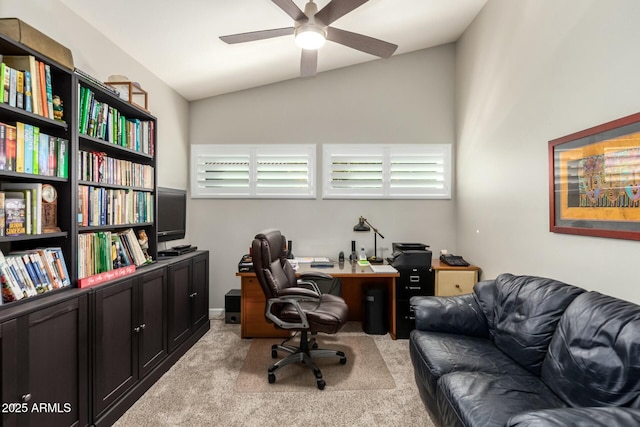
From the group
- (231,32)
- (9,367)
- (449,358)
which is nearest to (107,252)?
(9,367)

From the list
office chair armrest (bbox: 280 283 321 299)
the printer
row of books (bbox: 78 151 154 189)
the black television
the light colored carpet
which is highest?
row of books (bbox: 78 151 154 189)

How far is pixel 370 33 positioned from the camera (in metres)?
3.10

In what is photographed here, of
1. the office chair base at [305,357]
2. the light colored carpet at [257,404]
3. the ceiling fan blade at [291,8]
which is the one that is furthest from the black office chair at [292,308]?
the ceiling fan blade at [291,8]

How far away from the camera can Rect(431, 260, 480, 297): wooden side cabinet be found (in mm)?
3166

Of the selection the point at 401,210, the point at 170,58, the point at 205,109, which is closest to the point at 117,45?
the point at 170,58

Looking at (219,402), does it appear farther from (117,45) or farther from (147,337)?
(117,45)

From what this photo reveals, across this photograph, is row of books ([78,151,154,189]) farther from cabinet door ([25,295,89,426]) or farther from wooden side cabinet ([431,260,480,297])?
wooden side cabinet ([431,260,480,297])

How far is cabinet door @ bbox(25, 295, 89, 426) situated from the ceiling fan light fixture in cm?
209

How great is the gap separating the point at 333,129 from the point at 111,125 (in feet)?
7.83

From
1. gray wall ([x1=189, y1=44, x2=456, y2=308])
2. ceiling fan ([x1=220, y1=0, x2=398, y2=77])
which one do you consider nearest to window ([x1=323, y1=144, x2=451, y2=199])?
gray wall ([x1=189, y1=44, x2=456, y2=308])

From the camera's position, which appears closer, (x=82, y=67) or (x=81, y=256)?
(x=81, y=256)

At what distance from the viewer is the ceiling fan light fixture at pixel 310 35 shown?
1975 millimetres

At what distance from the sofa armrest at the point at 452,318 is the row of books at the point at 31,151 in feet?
8.12

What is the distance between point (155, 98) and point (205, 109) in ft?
2.53
